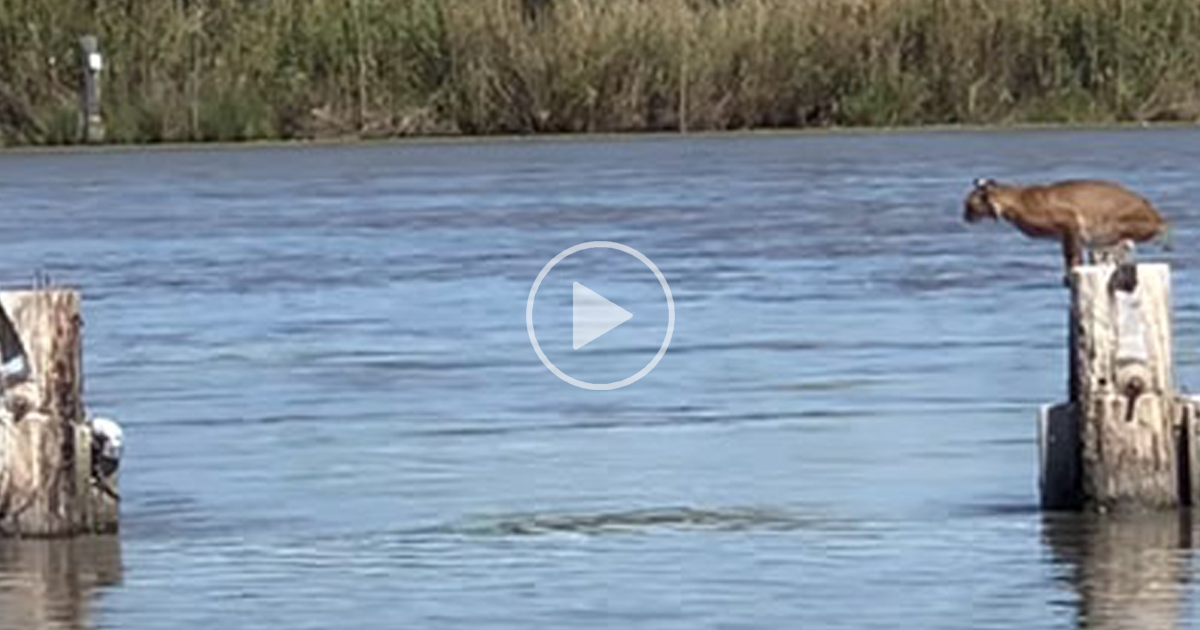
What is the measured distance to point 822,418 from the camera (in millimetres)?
16609

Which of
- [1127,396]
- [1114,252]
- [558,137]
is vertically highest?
[558,137]

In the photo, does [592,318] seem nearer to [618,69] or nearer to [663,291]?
[663,291]

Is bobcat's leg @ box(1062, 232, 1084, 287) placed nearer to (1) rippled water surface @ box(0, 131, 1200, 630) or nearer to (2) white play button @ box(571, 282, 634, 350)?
(1) rippled water surface @ box(0, 131, 1200, 630)

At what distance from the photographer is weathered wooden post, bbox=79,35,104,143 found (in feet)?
136

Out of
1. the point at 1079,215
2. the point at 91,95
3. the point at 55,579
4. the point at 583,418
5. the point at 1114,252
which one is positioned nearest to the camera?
the point at 55,579

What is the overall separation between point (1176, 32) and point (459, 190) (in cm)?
1114

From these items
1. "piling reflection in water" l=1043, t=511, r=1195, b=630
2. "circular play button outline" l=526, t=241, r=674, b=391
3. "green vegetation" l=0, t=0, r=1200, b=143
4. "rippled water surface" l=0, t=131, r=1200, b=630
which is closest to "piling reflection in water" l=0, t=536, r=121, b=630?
"rippled water surface" l=0, t=131, r=1200, b=630

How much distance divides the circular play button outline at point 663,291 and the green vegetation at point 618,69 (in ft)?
52.9

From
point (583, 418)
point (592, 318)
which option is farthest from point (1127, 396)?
point (592, 318)

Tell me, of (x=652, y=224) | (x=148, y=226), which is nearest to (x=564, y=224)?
(x=652, y=224)

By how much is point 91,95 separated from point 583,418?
2533cm

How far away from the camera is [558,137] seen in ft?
137

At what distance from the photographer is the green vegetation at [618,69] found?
138 ft

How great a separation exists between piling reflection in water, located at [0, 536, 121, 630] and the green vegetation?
28.6m
